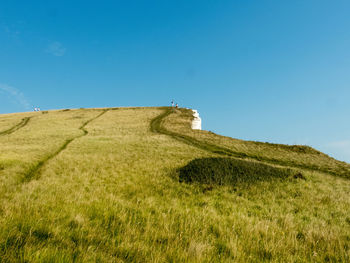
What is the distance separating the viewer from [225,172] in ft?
38.6

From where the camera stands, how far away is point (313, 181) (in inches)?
499

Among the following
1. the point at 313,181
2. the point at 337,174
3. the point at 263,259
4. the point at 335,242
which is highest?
the point at 337,174

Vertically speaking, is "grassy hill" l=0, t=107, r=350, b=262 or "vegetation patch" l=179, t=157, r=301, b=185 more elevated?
"vegetation patch" l=179, t=157, r=301, b=185

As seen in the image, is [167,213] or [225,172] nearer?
[167,213]

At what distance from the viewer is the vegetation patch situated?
11078 mm

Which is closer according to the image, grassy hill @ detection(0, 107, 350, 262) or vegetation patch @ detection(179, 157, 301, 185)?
grassy hill @ detection(0, 107, 350, 262)

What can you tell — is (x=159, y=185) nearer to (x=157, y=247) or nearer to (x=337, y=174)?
(x=157, y=247)

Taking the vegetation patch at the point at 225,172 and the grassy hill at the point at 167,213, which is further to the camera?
the vegetation patch at the point at 225,172

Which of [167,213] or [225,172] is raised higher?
A: [225,172]

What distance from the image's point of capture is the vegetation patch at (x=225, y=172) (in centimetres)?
1108

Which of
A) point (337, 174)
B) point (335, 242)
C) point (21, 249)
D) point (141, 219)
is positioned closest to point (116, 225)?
point (141, 219)

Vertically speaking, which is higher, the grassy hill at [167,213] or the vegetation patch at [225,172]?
the vegetation patch at [225,172]

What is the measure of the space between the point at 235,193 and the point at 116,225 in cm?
711

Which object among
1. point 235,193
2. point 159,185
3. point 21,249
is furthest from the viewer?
point 159,185
